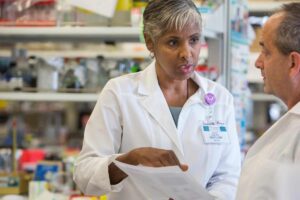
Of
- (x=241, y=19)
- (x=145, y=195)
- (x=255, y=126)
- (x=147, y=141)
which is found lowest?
(x=255, y=126)

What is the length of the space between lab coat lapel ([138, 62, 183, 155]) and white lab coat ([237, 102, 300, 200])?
0.47 meters

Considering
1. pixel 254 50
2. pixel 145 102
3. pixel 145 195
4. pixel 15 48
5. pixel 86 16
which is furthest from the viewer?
pixel 254 50

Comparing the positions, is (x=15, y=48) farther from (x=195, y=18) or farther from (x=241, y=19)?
(x=195, y=18)

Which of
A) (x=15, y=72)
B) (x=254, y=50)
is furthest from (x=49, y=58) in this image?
(x=254, y=50)

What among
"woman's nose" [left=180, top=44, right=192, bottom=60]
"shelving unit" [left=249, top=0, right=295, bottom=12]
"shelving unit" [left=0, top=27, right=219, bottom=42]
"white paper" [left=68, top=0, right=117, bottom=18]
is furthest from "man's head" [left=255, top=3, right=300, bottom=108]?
"shelving unit" [left=249, top=0, right=295, bottom=12]

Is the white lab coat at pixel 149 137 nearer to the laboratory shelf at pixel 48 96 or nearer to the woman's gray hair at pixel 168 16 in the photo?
the woman's gray hair at pixel 168 16

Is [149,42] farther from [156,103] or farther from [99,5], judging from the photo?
[99,5]

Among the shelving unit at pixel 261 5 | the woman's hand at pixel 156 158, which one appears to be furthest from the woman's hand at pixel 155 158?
the shelving unit at pixel 261 5

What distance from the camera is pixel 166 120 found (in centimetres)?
226

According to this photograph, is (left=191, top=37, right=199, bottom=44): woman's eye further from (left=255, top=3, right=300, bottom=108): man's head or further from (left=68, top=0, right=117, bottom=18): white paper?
(left=68, top=0, right=117, bottom=18): white paper

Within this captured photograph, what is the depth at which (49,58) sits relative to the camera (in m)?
3.54

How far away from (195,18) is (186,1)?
0.09 m

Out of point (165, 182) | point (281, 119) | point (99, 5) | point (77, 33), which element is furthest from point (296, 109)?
point (77, 33)

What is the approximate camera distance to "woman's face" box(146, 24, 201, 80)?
2.17 metres
